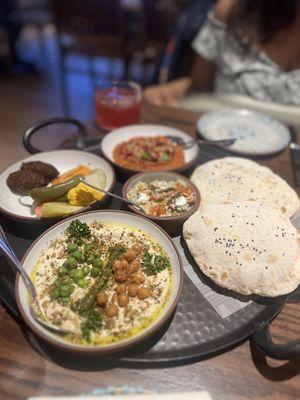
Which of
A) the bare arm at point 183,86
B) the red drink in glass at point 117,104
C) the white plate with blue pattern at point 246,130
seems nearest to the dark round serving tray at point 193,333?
the white plate with blue pattern at point 246,130

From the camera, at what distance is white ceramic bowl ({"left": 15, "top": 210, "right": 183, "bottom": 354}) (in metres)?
1.16

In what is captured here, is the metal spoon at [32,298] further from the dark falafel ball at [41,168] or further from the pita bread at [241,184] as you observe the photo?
the pita bread at [241,184]

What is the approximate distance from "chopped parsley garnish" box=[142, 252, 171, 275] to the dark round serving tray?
0.40 feet

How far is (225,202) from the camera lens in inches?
67.2

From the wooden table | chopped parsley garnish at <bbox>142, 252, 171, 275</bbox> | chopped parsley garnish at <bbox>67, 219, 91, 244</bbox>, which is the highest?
chopped parsley garnish at <bbox>67, 219, 91, 244</bbox>

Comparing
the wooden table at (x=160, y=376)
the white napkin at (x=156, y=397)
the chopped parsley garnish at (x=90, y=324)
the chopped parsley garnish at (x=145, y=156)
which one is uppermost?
the chopped parsley garnish at (x=145, y=156)

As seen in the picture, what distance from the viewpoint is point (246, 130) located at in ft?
8.46

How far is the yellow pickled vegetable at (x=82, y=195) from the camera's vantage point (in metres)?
1.72

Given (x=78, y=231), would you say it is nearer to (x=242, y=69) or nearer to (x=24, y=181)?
(x=24, y=181)

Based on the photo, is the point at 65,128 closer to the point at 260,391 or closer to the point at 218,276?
the point at 218,276

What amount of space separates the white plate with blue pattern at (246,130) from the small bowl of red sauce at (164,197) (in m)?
0.61

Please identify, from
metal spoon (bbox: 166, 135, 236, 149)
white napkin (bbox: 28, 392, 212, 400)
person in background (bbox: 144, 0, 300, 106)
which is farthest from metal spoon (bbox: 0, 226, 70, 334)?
person in background (bbox: 144, 0, 300, 106)

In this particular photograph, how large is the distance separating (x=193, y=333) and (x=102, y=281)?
1.36 feet

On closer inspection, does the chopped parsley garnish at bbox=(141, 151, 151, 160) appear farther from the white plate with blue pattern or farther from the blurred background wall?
the blurred background wall
